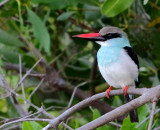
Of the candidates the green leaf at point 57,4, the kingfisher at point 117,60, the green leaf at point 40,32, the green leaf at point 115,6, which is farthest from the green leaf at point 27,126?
the green leaf at point 57,4

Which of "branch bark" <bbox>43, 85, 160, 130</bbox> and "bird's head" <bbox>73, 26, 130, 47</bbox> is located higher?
A: "bird's head" <bbox>73, 26, 130, 47</bbox>

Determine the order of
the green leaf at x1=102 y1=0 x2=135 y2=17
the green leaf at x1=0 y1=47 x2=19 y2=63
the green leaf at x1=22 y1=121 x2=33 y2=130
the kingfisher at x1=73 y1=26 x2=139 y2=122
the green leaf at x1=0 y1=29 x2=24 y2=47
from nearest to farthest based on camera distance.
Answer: the green leaf at x1=22 y1=121 x2=33 y2=130 → the kingfisher at x1=73 y1=26 x2=139 y2=122 → the green leaf at x1=102 y1=0 x2=135 y2=17 → the green leaf at x1=0 y1=29 x2=24 y2=47 → the green leaf at x1=0 y1=47 x2=19 y2=63

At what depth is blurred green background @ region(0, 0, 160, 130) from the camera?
2863 mm

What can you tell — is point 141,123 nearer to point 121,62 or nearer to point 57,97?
point 121,62

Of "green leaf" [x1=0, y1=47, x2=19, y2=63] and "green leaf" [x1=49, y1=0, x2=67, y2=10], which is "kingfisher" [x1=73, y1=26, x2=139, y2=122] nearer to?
"green leaf" [x1=49, y1=0, x2=67, y2=10]

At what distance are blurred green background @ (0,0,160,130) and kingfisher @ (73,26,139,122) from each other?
0.17 m

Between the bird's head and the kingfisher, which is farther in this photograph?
the bird's head

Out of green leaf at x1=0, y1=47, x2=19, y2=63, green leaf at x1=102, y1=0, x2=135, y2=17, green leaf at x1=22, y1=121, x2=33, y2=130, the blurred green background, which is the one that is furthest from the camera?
green leaf at x1=0, y1=47, x2=19, y2=63

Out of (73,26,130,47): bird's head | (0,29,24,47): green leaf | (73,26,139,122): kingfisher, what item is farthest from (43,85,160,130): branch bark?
(0,29,24,47): green leaf

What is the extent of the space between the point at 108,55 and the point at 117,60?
9 centimetres

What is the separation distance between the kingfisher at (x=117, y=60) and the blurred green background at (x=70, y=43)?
0.17 metres

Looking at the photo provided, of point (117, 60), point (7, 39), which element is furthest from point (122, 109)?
point (7, 39)

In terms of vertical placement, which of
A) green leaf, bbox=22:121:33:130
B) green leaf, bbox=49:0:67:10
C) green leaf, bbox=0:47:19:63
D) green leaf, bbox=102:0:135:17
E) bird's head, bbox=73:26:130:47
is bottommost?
green leaf, bbox=22:121:33:130

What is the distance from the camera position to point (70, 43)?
354 cm
